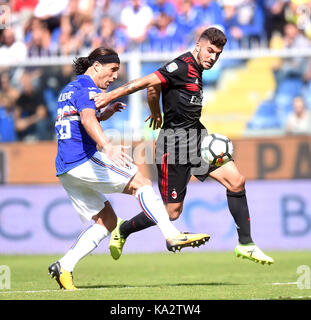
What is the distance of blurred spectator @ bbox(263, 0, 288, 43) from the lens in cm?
→ 1441

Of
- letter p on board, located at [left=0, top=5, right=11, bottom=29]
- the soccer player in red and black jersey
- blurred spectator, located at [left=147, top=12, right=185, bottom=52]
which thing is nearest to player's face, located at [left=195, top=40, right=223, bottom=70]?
the soccer player in red and black jersey

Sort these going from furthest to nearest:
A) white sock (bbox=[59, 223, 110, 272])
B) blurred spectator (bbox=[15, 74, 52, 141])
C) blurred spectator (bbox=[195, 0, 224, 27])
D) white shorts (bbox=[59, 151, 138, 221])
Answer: blurred spectator (bbox=[195, 0, 224, 27]) < blurred spectator (bbox=[15, 74, 52, 141]) < white sock (bbox=[59, 223, 110, 272]) < white shorts (bbox=[59, 151, 138, 221])

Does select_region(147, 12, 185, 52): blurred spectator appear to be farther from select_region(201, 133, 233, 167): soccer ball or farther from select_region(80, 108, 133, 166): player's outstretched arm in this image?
select_region(80, 108, 133, 166): player's outstretched arm

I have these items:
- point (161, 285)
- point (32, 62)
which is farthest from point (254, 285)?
point (32, 62)

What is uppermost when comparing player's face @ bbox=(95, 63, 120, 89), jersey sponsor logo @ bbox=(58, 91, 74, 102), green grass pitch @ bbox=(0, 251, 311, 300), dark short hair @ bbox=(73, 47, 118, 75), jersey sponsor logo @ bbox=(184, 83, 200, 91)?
dark short hair @ bbox=(73, 47, 118, 75)

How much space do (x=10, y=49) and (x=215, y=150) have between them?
23.2ft

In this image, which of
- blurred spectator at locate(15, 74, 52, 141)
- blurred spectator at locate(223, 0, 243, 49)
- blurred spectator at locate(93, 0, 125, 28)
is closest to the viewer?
blurred spectator at locate(15, 74, 52, 141)

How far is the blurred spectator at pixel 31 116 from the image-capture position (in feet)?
44.3

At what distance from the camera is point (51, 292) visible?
720cm

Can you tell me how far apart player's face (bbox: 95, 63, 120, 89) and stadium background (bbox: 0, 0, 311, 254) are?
524 cm

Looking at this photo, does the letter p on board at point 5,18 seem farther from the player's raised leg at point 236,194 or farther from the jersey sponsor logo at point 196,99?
the player's raised leg at point 236,194
